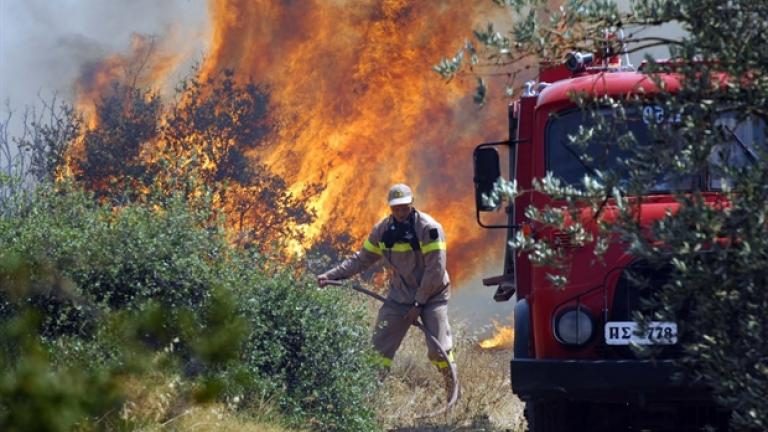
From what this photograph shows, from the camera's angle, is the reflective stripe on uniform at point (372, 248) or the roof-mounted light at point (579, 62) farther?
the reflective stripe on uniform at point (372, 248)

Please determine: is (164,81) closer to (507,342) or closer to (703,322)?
(507,342)

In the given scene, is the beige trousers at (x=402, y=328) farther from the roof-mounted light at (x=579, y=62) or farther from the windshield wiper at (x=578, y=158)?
the windshield wiper at (x=578, y=158)

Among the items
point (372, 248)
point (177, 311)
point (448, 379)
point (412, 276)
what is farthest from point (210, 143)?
point (177, 311)

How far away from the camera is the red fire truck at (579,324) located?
704 cm

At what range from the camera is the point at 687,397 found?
7145 millimetres

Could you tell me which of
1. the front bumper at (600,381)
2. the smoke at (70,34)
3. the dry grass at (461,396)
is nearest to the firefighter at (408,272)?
the dry grass at (461,396)

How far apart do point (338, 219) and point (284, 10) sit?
346cm

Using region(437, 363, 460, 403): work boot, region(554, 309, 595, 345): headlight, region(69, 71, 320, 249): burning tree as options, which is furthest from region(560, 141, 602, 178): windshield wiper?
region(69, 71, 320, 249): burning tree

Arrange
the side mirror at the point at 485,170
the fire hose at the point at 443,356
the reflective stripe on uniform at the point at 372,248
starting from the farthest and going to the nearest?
1. the reflective stripe on uniform at the point at 372,248
2. the fire hose at the point at 443,356
3. the side mirror at the point at 485,170

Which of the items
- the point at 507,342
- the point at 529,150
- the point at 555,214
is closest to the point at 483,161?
the point at 529,150

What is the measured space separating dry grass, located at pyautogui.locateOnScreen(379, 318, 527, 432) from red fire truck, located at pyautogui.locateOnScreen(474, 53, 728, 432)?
1932mm

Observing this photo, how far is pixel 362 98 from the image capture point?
752 inches

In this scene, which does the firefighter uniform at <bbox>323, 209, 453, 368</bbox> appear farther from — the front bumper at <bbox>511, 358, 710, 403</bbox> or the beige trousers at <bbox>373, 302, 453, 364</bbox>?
the front bumper at <bbox>511, 358, 710, 403</bbox>


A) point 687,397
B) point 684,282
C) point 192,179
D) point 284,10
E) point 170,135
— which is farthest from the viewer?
point 284,10
